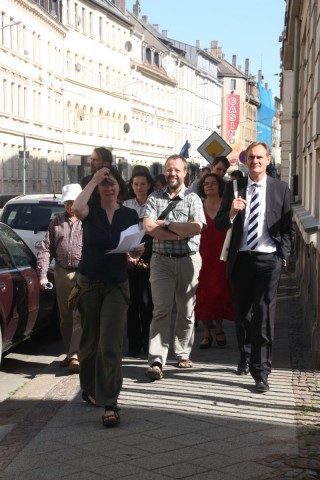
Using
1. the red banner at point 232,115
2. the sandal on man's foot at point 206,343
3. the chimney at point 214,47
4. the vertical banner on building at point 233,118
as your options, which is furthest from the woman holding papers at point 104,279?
the chimney at point 214,47

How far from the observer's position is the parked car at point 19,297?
380 inches

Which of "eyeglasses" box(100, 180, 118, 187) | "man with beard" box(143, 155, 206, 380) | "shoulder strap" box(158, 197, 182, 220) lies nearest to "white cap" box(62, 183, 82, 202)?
"man with beard" box(143, 155, 206, 380)

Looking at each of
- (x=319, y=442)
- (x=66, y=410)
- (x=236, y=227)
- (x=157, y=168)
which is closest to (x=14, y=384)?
(x=66, y=410)

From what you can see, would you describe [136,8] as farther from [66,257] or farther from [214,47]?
[66,257]

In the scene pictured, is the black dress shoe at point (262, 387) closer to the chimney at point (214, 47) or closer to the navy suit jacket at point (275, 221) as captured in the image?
the navy suit jacket at point (275, 221)

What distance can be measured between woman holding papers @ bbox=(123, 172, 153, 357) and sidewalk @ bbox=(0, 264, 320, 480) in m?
0.73

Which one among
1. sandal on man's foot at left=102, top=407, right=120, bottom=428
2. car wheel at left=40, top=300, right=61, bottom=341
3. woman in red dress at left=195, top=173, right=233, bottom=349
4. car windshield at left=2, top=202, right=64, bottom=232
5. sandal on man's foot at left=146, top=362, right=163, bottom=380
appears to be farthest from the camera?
car windshield at left=2, top=202, right=64, bottom=232

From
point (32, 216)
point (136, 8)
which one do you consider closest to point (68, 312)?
point (32, 216)

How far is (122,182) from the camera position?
293 inches

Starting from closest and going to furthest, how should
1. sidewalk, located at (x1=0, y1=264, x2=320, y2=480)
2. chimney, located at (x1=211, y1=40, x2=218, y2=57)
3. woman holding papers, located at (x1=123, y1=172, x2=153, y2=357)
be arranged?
sidewalk, located at (x1=0, y1=264, x2=320, y2=480) < woman holding papers, located at (x1=123, y1=172, x2=153, y2=357) < chimney, located at (x1=211, y1=40, x2=218, y2=57)

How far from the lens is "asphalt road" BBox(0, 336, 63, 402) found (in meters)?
9.46

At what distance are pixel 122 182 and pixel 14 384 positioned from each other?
→ 2901 millimetres

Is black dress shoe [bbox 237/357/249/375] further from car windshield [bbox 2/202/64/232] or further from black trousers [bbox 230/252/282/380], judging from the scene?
car windshield [bbox 2/202/64/232]

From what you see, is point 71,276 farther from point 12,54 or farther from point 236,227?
point 12,54
